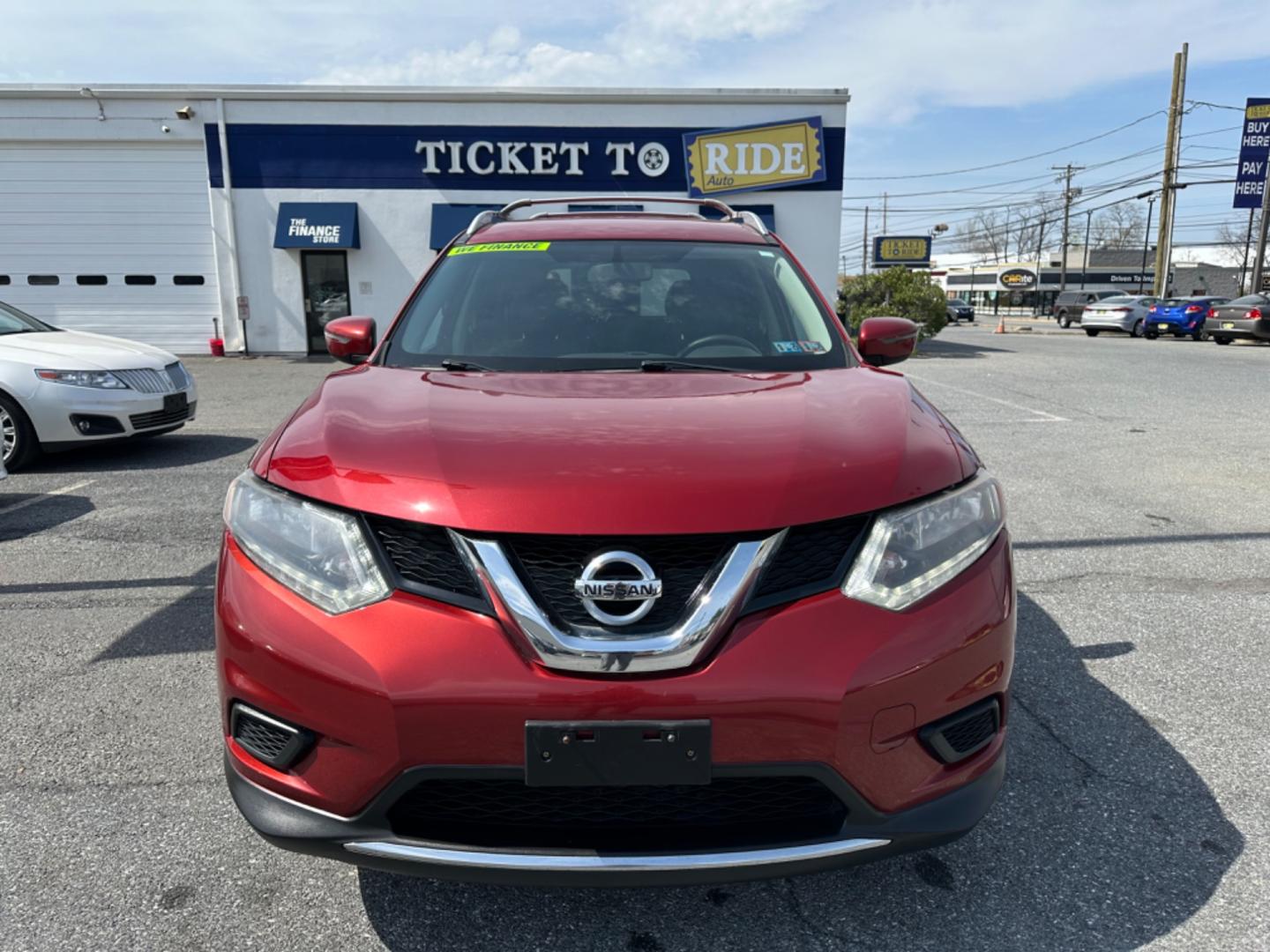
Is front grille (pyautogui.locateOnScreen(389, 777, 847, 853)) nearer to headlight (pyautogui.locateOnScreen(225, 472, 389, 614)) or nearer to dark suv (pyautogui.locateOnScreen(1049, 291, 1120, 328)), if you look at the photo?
headlight (pyautogui.locateOnScreen(225, 472, 389, 614))

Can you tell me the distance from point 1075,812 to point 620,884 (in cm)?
151

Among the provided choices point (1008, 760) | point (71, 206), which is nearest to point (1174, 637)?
point (1008, 760)

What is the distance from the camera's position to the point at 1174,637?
3.72 m

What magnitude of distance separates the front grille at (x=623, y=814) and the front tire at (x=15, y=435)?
6596mm

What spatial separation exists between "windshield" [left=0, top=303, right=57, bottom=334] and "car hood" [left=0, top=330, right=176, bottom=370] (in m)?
0.12

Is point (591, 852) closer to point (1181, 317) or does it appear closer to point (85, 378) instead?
point (85, 378)

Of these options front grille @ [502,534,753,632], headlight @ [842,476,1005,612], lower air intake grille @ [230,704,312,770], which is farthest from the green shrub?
lower air intake grille @ [230,704,312,770]

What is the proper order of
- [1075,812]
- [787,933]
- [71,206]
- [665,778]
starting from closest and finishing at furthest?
[665,778] → [787,933] → [1075,812] → [71,206]

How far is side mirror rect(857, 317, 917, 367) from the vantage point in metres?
3.14

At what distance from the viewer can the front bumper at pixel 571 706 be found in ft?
5.28

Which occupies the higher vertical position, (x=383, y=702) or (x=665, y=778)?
(x=383, y=702)

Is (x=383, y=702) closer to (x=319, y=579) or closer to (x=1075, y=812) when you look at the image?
(x=319, y=579)

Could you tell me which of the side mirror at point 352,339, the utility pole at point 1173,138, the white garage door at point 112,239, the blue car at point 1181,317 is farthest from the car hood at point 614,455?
the utility pole at point 1173,138

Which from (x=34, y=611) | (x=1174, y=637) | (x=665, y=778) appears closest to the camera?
(x=665, y=778)
